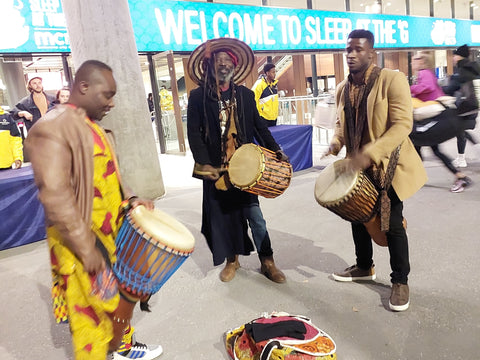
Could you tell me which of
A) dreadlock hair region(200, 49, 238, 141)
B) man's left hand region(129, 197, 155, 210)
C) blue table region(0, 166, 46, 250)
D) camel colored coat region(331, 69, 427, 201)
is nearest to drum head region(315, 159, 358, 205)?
camel colored coat region(331, 69, 427, 201)

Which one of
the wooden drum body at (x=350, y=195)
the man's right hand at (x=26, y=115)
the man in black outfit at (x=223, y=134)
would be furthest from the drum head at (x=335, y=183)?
the man's right hand at (x=26, y=115)

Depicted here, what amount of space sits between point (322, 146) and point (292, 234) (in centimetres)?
516

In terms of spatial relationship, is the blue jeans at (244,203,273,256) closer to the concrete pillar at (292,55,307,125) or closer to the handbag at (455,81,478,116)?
the handbag at (455,81,478,116)

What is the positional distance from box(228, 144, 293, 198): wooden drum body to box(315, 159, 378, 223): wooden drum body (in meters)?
0.34

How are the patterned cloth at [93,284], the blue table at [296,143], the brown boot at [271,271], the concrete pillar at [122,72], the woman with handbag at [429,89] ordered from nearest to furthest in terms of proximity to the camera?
the patterned cloth at [93,284] < the brown boot at [271,271] < the woman with handbag at [429,89] < the concrete pillar at [122,72] < the blue table at [296,143]

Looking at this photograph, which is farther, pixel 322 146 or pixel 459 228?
pixel 322 146

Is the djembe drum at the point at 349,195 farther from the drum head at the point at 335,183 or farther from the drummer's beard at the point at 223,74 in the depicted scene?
the drummer's beard at the point at 223,74

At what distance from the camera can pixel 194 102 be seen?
2.60 m

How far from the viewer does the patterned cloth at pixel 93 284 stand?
135 centimetres

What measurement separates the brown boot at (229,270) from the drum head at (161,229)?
134 cm

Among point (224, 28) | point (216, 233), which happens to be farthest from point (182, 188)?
point (224, 28)

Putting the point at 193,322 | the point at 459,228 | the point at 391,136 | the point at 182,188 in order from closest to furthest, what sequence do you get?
the point at 391,136 → the point at 193,322 → the point at 459,228 → the point at 182,188

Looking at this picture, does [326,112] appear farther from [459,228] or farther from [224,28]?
[224,28]

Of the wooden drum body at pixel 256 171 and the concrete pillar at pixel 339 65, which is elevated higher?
the concrete pillar at pixel 339 65
